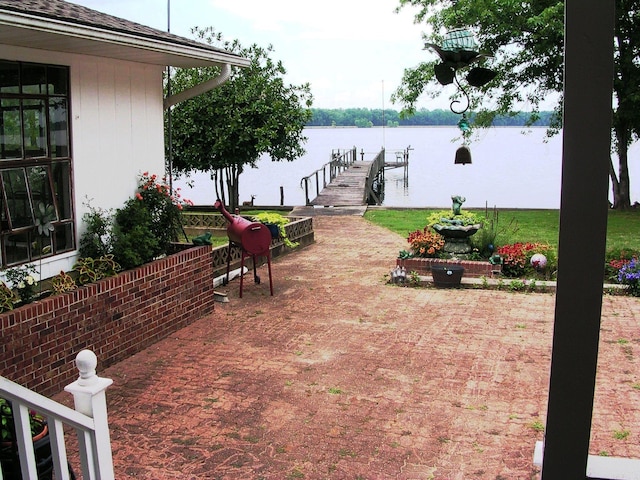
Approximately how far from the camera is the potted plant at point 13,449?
344 centimetres

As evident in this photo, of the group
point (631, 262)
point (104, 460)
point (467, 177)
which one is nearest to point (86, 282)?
point (104, 460)

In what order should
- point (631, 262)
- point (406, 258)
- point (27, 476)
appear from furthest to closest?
point (406, 258), point (631, 262), point (27, 476)

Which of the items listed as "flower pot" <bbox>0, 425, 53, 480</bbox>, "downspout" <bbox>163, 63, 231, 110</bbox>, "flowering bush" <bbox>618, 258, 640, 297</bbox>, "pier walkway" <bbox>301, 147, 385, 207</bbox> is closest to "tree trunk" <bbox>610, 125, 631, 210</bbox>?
"pier walkway" <bbox>301, 147, 385, 207</bbox>

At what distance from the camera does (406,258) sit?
11.3 meters

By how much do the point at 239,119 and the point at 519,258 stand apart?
9141mm

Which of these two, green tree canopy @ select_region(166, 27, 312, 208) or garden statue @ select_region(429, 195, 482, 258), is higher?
green tree canopy @ select_region(166, 27, 312, 208)

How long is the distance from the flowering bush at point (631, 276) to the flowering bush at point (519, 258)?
1.14 m

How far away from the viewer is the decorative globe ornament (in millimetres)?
10602

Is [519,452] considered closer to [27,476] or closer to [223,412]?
[223,412]

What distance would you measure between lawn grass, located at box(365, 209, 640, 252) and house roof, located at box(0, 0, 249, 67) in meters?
6.47

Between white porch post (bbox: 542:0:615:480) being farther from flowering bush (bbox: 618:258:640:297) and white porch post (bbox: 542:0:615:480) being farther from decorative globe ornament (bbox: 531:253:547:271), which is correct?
decorative globe ornament (bbox: 531:253:547:271)

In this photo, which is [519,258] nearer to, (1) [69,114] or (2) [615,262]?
(2) [615,262]

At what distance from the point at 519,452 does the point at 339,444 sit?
4.13 ft

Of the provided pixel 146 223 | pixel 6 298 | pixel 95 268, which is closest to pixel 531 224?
pixel 146 223
